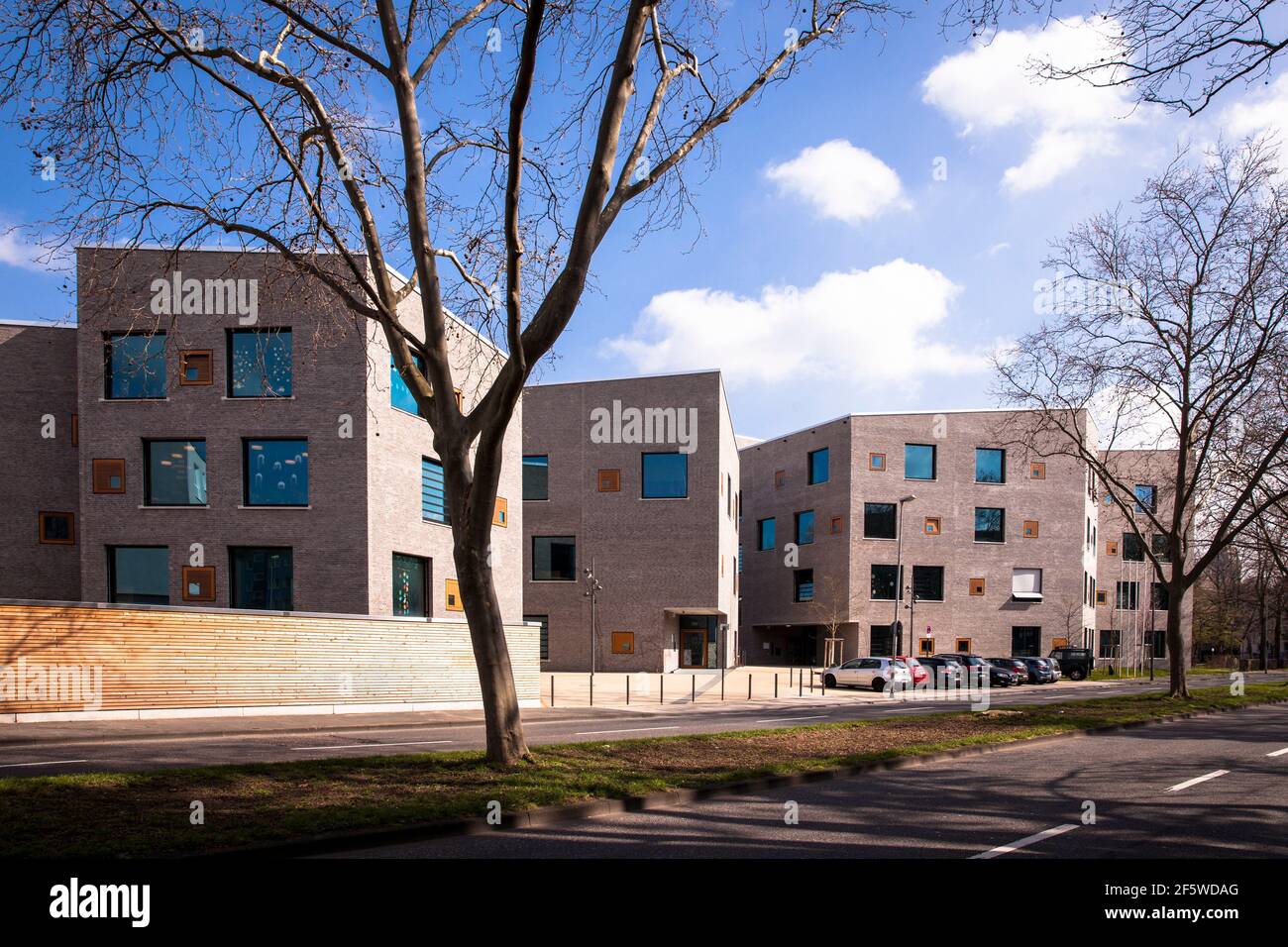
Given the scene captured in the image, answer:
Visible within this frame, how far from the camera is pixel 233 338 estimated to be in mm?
25438

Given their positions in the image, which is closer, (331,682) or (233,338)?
(331,682)

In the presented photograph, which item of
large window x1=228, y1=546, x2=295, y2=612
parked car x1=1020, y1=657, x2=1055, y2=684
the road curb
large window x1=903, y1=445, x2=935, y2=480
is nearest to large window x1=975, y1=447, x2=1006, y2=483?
large window x1=903, y1=445, x2=935, y2=480

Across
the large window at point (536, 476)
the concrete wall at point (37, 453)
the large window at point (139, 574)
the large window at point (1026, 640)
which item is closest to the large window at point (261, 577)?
the large window at point (139, 574)

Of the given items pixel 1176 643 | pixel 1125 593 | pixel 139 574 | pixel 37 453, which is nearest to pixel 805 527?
pixel 1125 593

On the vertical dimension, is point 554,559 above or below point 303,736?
above

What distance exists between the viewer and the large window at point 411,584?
2675cm

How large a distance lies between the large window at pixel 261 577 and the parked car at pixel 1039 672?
37521mm

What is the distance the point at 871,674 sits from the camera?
1537 inches

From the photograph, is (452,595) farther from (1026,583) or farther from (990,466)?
(1026,583)

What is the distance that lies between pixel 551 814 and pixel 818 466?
5283cm

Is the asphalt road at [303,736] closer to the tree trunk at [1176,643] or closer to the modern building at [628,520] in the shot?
the tree trunk at [1176,643]
